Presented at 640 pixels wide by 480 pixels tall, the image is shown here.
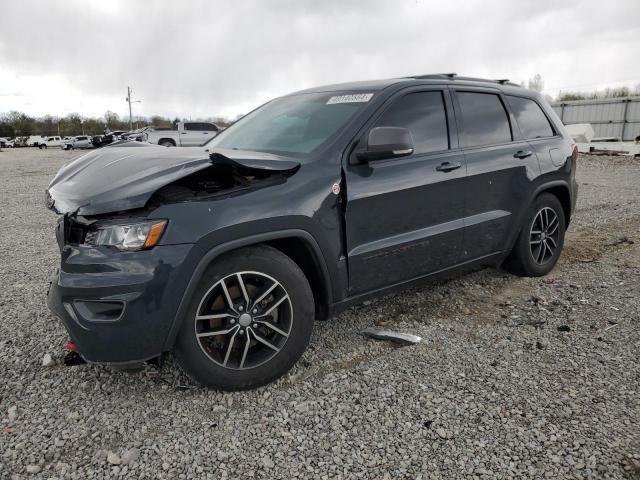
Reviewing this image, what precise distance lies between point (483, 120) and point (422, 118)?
0.75m

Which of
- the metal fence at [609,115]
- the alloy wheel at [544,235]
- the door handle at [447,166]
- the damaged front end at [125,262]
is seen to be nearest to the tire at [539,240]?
the alloy wheel at [544,235]

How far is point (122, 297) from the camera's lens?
233cm

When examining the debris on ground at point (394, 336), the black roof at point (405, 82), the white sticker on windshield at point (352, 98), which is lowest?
the debris on ground at point (394, 336)

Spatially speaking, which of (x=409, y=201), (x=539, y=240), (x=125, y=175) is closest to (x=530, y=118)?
(x=539, y=240)

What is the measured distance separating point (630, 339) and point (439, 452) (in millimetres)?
1908

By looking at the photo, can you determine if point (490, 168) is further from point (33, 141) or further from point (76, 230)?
point (33, 141)

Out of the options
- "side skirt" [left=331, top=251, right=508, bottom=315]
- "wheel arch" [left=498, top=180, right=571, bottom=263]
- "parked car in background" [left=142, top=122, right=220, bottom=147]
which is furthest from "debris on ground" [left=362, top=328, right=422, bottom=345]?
"parked car in background" [left=142, top=122, right=220, bottom=147]

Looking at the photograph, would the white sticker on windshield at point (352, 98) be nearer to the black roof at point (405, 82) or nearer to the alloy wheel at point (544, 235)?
the black roof at point (405, 82)

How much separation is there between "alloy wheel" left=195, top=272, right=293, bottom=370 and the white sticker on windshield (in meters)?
1.44

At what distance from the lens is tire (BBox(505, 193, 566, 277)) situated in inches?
170

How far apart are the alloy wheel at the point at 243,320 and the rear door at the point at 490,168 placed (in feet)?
5.63

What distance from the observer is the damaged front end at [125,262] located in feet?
7.68

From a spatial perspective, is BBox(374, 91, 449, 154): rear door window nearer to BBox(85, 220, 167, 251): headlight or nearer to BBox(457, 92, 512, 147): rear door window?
BBox(457, 92, 512, 147): rear door window

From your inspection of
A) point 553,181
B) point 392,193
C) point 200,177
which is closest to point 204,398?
point 200,177
